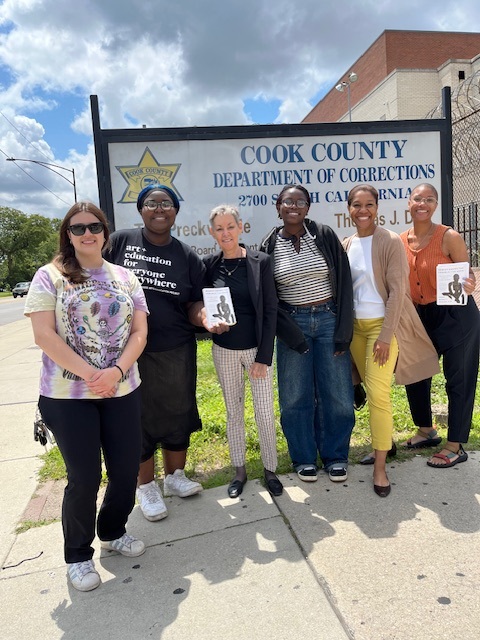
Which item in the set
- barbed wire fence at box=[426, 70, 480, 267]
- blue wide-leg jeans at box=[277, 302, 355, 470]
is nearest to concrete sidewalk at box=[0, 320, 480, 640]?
blue wide-leg jeans at box=[277, 302, 355, 470]

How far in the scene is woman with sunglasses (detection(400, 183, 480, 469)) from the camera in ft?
10.7

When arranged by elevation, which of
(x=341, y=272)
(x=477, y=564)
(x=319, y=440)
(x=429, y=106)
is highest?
(x=429, y=106)

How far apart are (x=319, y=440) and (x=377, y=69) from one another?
35380 mm

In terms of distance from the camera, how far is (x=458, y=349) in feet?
11.1

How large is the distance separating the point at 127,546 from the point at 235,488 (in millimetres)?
849

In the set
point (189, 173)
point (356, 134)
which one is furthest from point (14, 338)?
point (356, 134)

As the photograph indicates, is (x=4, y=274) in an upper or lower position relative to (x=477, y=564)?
upper

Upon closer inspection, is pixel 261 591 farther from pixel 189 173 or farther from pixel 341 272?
pixel 189 173

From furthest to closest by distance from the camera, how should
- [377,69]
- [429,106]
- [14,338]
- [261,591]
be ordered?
[377,69] < [429,106] < [14,338] < [261,591]

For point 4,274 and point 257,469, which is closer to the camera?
point 257,469

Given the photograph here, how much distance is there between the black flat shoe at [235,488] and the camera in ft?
10.4

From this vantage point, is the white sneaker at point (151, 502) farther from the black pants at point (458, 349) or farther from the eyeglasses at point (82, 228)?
the black pants at point (458, 349)

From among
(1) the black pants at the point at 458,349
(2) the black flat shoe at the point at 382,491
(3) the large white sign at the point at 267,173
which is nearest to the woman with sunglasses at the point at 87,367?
(2) the black flat shoe at the point at 382,491

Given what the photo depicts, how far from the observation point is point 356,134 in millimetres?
4922
